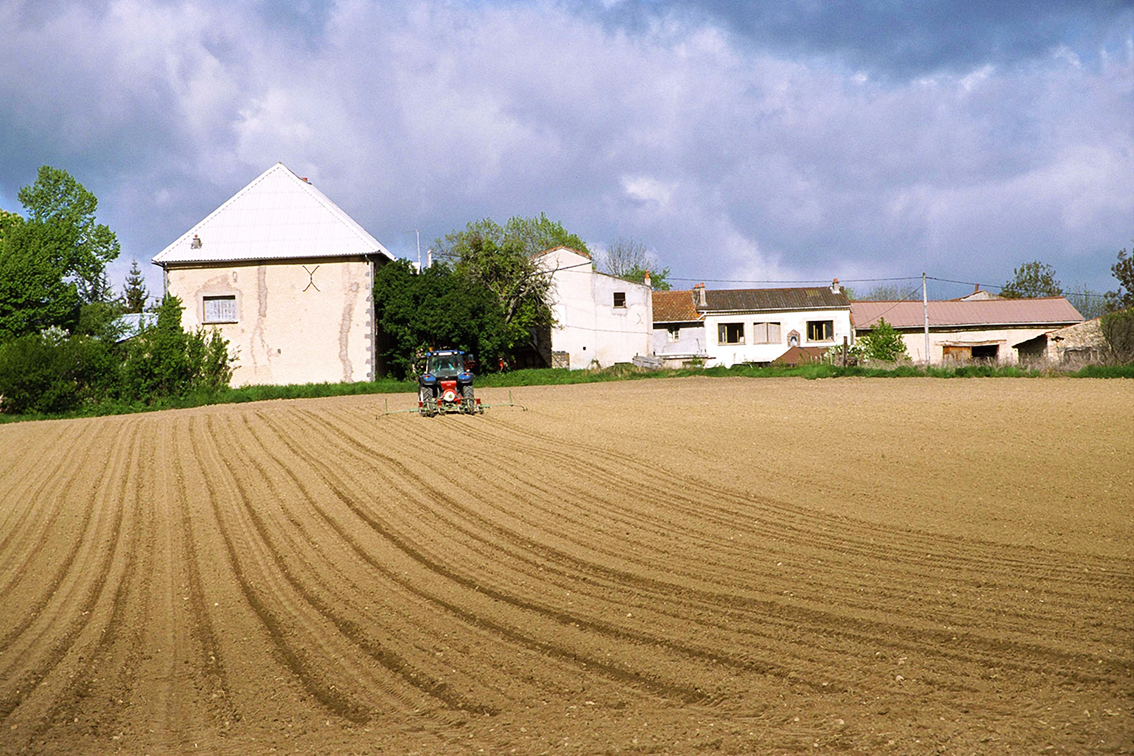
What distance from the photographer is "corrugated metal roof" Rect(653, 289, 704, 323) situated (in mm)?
51719

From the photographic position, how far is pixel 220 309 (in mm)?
36062

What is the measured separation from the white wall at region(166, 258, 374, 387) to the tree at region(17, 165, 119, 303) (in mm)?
20227

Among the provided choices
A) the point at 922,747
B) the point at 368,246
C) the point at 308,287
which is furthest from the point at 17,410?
the point at 922,747

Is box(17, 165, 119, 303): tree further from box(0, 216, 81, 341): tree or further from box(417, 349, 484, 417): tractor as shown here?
box(417, 349, 484, 417): tractor

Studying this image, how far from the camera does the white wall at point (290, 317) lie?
35.9 m

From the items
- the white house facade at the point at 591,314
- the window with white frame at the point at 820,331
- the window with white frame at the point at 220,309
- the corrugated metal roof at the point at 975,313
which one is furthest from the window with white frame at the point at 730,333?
the window with white frame at the point at 220,309

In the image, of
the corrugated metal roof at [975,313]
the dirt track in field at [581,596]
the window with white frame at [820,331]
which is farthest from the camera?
the window with white frame at [820,331]

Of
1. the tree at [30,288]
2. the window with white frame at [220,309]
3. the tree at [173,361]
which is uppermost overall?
the tree at [30,288]

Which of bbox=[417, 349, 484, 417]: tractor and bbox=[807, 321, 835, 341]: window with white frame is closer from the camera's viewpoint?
bbox=[417, 349, 484, 417]: tractor

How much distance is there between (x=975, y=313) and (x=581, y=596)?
50.1m

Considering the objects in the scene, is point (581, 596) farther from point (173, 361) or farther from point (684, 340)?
point (684, 340)

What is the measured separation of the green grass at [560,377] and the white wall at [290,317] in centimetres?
104


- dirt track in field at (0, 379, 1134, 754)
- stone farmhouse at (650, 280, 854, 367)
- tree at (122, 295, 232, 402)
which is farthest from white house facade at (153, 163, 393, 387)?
stone farmhouse at (650, 280, 854, 367)

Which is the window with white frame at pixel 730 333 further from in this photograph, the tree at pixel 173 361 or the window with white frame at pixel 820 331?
the tree at pixel 173 361
